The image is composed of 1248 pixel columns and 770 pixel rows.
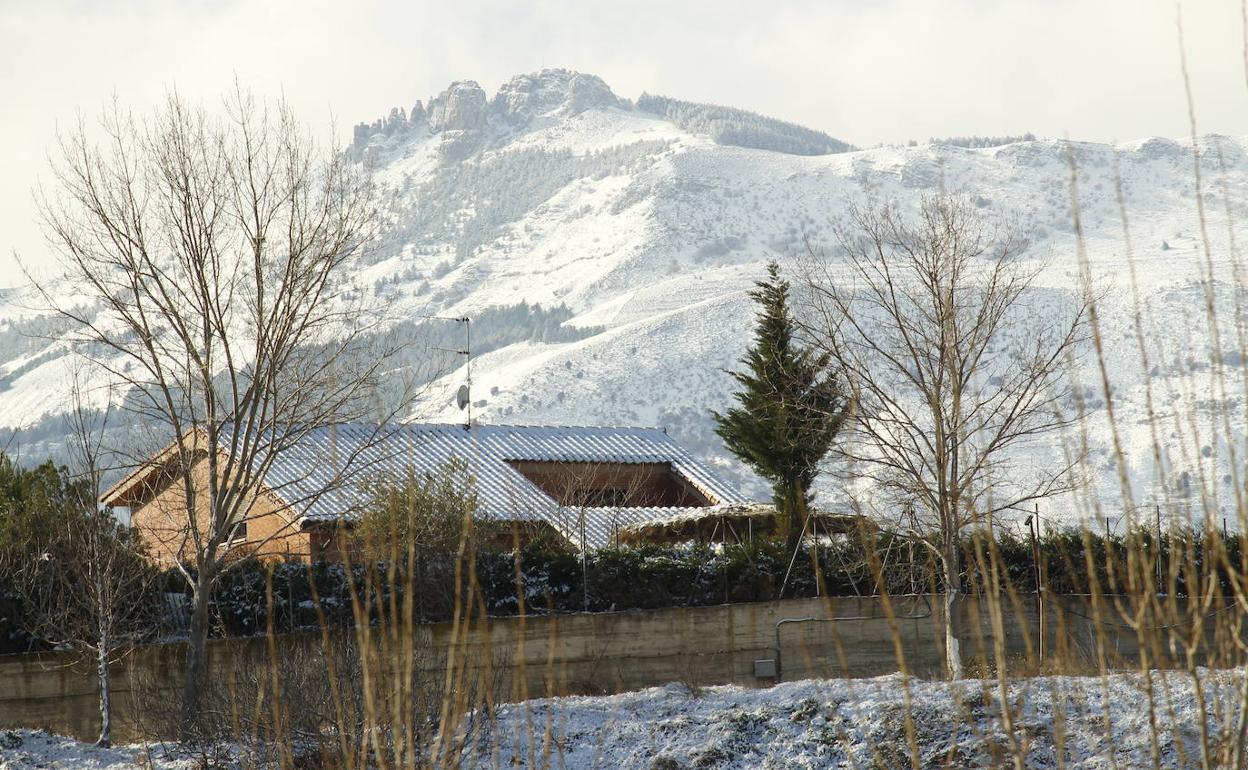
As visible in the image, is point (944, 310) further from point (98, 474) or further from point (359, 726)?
point (98, 474)

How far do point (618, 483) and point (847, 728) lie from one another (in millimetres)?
25641

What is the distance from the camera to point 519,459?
116 feet

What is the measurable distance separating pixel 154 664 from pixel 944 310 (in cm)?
1146

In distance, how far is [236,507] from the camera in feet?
45.0

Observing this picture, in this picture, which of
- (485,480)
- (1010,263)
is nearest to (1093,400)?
(485,480)

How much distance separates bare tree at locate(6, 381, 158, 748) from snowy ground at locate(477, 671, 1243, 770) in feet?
15.5

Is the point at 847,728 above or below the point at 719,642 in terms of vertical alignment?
below

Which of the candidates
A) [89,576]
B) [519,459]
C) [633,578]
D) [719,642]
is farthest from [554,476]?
[89,576]

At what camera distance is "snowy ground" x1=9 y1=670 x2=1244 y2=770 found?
1006cm

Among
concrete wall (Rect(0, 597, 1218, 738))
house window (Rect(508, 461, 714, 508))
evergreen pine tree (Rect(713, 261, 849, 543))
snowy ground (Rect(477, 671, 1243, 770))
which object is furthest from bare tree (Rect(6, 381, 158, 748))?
house window (Rect(508, 461, 714, 508))

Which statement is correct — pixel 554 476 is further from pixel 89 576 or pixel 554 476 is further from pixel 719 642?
pixel 89 576

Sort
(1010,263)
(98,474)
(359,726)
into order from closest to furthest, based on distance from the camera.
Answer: (359,726) → (98,474) → (1010,263)

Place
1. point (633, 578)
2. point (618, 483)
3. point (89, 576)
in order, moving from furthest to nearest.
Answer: point (618, 483) → point (633, 578) → point (89, 576)

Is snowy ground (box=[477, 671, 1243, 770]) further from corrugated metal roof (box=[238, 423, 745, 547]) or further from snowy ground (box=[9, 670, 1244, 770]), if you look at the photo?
corrugated metal roof (box=[238, 423, 745, 547])
